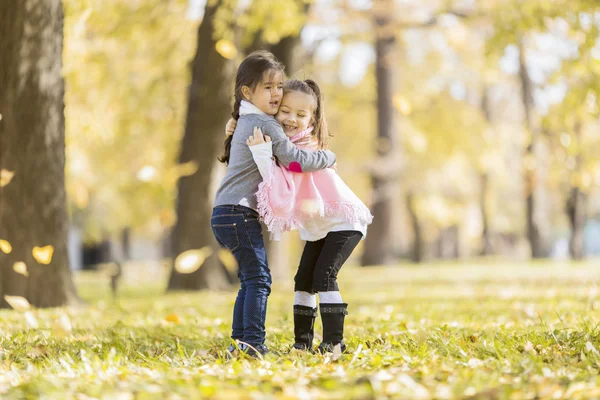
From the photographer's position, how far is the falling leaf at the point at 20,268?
695 centimetres

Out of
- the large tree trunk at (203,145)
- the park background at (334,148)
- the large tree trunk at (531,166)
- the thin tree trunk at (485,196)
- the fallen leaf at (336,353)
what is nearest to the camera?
the park background at (334,148)

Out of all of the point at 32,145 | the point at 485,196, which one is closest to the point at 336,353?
the point at 32,145

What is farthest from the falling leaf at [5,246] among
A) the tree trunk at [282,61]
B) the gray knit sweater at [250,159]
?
the tree trunk at [282,61]

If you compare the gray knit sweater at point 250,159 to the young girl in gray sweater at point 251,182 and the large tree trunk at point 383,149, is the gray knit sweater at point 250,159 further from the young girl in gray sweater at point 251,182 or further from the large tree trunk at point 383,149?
the large tree trunk at point 383,149

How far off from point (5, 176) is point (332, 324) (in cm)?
361

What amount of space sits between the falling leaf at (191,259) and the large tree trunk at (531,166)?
1305 cm

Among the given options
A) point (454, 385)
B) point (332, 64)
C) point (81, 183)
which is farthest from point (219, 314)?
point (332, 64)

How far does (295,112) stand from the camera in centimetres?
448

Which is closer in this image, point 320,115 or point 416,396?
point 416,396

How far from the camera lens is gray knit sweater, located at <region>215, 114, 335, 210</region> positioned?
4328mm

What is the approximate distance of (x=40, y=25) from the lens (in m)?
6.71

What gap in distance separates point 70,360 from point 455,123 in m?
18.3

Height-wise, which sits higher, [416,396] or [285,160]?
[285,160]

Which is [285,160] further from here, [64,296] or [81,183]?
[81,183]
